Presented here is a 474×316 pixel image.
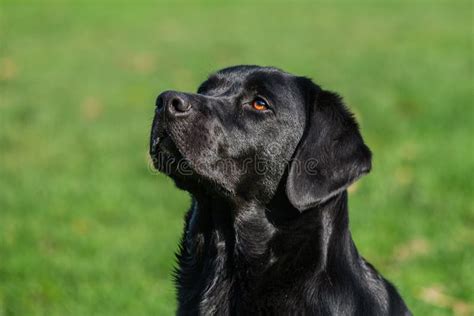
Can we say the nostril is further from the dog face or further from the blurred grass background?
the blurred grass background

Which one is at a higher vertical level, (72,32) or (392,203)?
(392,203)

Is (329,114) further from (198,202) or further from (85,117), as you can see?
(85,117)

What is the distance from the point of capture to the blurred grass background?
6.30 meters

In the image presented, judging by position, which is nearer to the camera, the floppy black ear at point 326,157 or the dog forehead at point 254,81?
the floppy black ear at point 326,157

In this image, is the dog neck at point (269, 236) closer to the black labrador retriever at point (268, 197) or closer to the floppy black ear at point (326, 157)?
the black labrador retriever at point (268, 197)

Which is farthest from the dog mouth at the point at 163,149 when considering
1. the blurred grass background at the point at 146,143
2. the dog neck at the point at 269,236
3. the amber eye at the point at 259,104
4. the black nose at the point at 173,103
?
the blurred grass background at the point at 146,143

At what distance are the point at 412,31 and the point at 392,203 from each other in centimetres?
991

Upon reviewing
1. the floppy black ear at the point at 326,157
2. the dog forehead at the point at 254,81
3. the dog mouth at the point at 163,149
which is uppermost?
the dog forehead at the point at 254,81

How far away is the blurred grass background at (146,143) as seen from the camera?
630cm

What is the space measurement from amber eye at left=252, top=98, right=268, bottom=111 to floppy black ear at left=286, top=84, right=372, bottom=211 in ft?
0.86

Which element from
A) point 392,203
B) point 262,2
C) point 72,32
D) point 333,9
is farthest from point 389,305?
point 262,2

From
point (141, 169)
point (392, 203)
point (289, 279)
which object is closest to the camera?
point (289, 279)

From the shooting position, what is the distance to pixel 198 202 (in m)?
4.25

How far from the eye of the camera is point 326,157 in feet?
13.0
